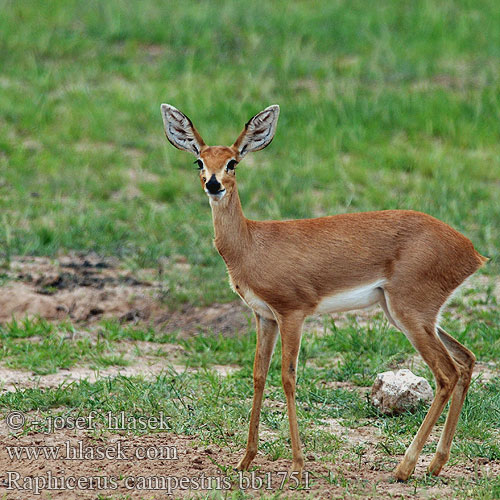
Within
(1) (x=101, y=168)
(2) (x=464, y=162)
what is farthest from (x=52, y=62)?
(2) (x=464, y=162)

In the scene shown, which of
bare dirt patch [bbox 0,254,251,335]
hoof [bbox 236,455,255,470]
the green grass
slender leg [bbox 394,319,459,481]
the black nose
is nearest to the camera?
the black nose

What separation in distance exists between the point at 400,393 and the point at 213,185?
1997 mm

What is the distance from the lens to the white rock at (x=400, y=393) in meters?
5.81

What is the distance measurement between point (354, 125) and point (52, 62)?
4.33 metres

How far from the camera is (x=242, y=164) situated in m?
10.5

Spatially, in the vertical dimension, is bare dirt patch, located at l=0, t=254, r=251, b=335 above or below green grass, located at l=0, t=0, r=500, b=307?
below

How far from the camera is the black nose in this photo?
467cm

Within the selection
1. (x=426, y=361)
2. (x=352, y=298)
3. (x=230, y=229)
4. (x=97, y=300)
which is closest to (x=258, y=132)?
(x=230, y=229)

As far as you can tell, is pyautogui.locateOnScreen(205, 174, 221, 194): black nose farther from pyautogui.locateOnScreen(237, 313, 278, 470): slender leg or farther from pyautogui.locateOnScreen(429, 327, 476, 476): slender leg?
pyautogui.locateOnScreen(429, 327, 476, 476): slender leg

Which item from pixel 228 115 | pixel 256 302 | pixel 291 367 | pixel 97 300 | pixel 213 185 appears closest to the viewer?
pixel 213 185

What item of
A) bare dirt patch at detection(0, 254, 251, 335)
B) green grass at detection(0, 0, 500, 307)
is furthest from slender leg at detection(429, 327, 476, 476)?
green grass at detection(0, 0, 500, 307)

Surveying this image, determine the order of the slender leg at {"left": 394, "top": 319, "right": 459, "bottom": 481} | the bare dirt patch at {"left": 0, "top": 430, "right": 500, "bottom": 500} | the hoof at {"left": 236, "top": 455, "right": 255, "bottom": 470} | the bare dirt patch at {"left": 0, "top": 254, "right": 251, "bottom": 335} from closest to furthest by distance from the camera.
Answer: the bare dirt patch at {"left": 0, "top": 430, "right": 500, "bottom": 500} → the slender leg at {"left": 394, "top": 319, "right": 459, "bottom": 481} → the hoof at {"left": 236, "top": 455, "right": 255, "bottom": 470} → the bare dirt patch at {"left": 0, "top": 254, "right": 251, "bottom": 335}

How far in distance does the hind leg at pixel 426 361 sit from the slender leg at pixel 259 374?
68 centimetres

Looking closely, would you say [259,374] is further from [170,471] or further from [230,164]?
[230,164]
